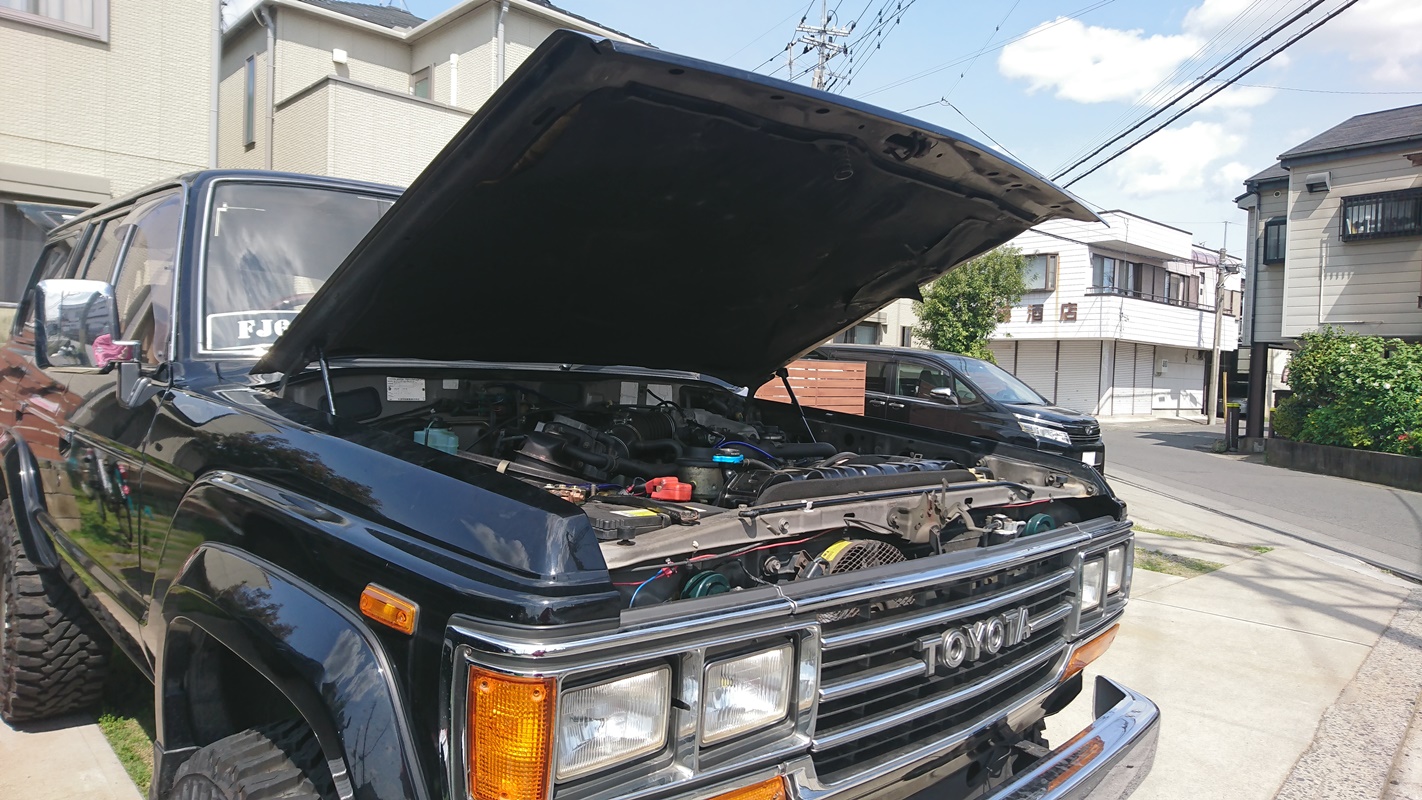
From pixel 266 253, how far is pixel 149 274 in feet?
1.41

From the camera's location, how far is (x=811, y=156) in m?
2.44

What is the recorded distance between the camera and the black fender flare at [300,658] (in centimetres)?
138

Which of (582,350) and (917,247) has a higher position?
(917,247)

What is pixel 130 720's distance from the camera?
132 inches

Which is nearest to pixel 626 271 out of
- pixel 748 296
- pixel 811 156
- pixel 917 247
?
pixel 748 296

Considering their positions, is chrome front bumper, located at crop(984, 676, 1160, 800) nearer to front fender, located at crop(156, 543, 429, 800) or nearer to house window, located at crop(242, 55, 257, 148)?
front fender, located at crop(156, 543, 429, 800)

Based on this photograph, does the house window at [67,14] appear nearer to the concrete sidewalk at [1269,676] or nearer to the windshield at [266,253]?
the windshield at [266,253]

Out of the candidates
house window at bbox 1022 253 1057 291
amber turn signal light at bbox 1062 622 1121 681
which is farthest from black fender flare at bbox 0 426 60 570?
house window at bbox 1022 253 1057 291

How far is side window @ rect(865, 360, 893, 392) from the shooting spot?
11.6 meters

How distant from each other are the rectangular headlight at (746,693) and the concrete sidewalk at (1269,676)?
2564 millimetres

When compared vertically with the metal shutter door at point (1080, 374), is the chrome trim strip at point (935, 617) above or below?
below

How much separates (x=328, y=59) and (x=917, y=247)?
48.0 ft

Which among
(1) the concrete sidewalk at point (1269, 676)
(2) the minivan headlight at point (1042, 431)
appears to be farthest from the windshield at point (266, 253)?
(2) the minivan headlight at point (1042, 431)

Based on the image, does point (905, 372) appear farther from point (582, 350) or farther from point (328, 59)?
point (328, 59)
